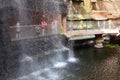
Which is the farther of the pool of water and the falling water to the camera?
the pool of water

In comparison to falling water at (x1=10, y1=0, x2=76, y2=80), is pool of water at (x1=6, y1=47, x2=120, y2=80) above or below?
below

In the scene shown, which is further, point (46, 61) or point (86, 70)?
point (46, 61)

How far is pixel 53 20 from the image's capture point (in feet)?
133

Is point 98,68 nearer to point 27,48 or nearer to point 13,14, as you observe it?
point 27,48

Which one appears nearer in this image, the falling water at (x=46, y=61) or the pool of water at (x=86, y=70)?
the falling water at (x=46, y=61)

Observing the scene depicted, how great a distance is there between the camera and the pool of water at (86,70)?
28455 mm

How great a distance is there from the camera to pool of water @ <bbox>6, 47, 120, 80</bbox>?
28.5 m

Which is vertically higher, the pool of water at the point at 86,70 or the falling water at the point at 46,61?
the falling water at the point at 46,61

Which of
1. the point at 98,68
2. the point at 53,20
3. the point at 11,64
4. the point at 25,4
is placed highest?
the point at 25,4

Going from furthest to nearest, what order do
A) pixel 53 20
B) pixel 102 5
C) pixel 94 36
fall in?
pixel 102 5 → pixel 94 36 → pixel 53 20

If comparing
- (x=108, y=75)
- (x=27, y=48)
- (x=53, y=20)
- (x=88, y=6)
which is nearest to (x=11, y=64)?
(x=27, y=48)

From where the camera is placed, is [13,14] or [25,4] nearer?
[13,14]

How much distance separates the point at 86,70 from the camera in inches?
1238

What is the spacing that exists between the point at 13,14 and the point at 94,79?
12.1m
